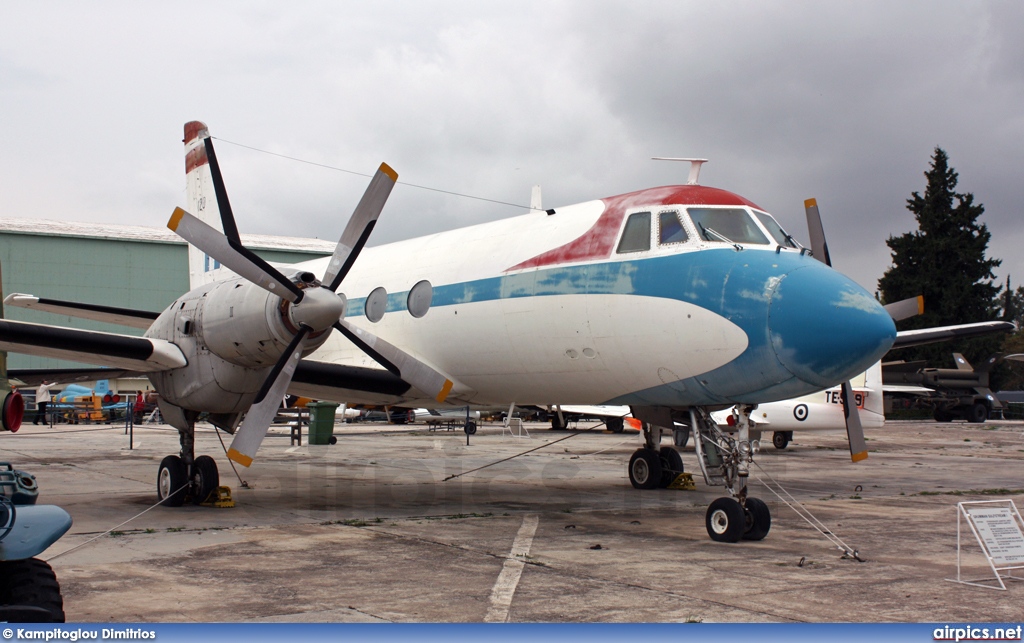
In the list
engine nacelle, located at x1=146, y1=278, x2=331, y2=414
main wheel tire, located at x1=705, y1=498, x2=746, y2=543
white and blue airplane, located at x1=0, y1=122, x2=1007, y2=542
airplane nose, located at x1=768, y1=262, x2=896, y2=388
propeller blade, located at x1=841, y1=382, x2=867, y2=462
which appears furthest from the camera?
propeller blade, located at x1=841, y1=382, x2=867, y2=462

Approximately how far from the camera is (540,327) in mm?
10195

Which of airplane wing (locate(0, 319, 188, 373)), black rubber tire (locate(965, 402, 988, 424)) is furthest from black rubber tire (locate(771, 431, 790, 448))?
black rubber tire (locate(965, 402, 988, 424))

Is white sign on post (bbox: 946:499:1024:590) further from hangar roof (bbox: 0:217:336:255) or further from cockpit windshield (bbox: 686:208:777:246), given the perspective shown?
hangar roof (bbox: 0:217:336:255)

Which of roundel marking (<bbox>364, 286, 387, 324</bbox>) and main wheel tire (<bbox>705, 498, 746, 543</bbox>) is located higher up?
roundel marking (<bbox>364, 286, 387, 324</bbox>)

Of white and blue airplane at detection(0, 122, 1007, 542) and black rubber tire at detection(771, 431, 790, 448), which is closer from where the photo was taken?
white and blue airplane at detection(0, 122, 1007, 542)

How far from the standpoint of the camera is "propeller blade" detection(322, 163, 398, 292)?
10.6m

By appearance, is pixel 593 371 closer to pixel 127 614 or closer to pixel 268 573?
pixel 268 573

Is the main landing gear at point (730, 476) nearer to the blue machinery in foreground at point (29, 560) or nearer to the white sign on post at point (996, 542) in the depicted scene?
the white sign on post at point (996, 542)

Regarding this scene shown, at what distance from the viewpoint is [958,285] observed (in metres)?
59.4

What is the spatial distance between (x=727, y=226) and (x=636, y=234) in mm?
1008

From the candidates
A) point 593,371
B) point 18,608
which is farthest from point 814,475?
point 18,608

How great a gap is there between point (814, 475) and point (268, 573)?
1353 cm

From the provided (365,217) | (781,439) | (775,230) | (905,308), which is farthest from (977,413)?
(365,217)

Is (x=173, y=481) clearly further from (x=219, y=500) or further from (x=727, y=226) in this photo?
(x=727, y=226)
